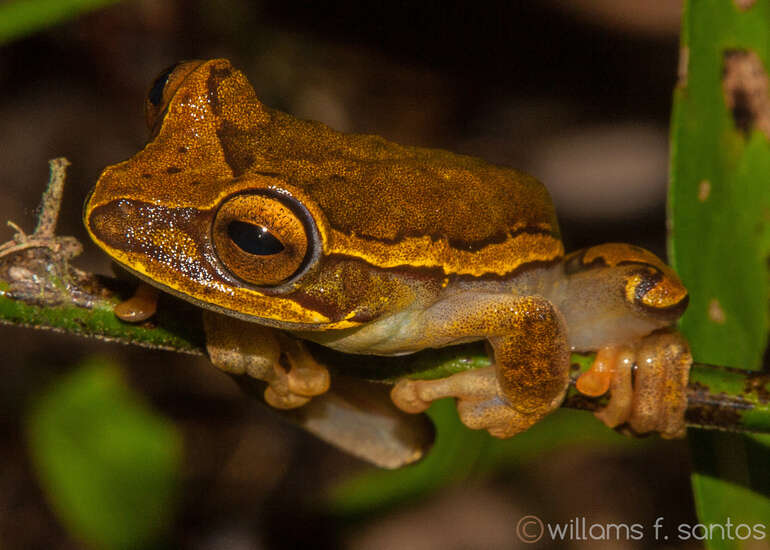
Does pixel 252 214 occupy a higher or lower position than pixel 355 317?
higher

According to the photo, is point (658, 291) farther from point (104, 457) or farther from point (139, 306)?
point (104, 457)

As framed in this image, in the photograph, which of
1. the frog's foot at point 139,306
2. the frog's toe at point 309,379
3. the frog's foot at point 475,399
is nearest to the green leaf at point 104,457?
the frog's toe at point 309,379

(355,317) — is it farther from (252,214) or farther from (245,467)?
A: (245,467)

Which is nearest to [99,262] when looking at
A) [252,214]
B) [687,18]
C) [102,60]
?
[102,60]

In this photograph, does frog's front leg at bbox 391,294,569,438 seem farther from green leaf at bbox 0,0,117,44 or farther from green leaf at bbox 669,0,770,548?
green leaf at bbox 0,0,117,44

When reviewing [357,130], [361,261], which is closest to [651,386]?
[361,261]

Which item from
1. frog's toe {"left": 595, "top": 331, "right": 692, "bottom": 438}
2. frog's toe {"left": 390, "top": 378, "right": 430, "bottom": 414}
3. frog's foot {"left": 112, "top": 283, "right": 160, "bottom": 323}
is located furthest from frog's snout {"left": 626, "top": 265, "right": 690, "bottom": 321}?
frog's foot {"left": 112, "top": 283, "right": 160, "bottom": 323}

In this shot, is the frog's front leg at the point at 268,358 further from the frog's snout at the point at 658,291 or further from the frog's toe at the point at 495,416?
the frog's snout at the point at 658,291
